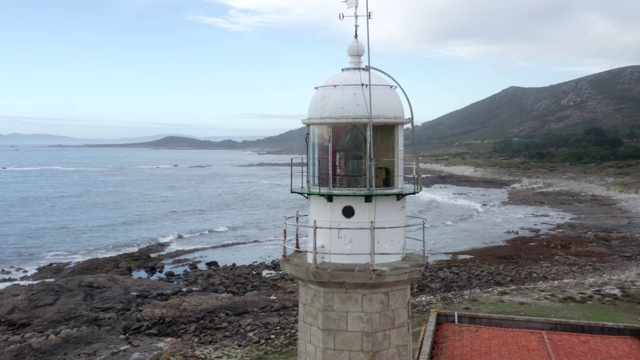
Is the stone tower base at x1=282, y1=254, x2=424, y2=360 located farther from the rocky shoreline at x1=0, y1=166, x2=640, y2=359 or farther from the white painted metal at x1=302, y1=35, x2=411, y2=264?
the rocky shoreline at x1=0, y1=166, x2=640, y2=359

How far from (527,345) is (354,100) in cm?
581

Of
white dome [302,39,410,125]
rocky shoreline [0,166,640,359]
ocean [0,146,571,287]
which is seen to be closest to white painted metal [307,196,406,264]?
white dome [302,39,410,125]

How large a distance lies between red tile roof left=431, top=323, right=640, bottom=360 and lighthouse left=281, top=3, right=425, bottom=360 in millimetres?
3867

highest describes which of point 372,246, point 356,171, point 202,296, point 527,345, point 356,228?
point 356,171

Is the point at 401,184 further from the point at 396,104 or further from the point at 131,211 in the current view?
the point at 131,211

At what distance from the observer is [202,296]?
2241 centimetres

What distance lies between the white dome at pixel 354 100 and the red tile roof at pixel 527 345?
500 cm

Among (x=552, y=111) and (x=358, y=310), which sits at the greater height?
(x=552, y=111)

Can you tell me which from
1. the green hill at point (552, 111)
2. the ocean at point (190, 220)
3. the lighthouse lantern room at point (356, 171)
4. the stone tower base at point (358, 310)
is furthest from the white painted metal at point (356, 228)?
the green hill at point (552, 111)

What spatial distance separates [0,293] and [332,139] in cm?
2139

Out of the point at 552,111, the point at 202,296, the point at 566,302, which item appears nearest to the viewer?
the point at 566,302

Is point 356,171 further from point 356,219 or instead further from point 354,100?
point 354,100

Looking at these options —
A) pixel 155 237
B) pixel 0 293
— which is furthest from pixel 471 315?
pixel 155 237

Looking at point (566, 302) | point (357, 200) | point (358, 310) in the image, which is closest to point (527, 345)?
point (358, 310)
